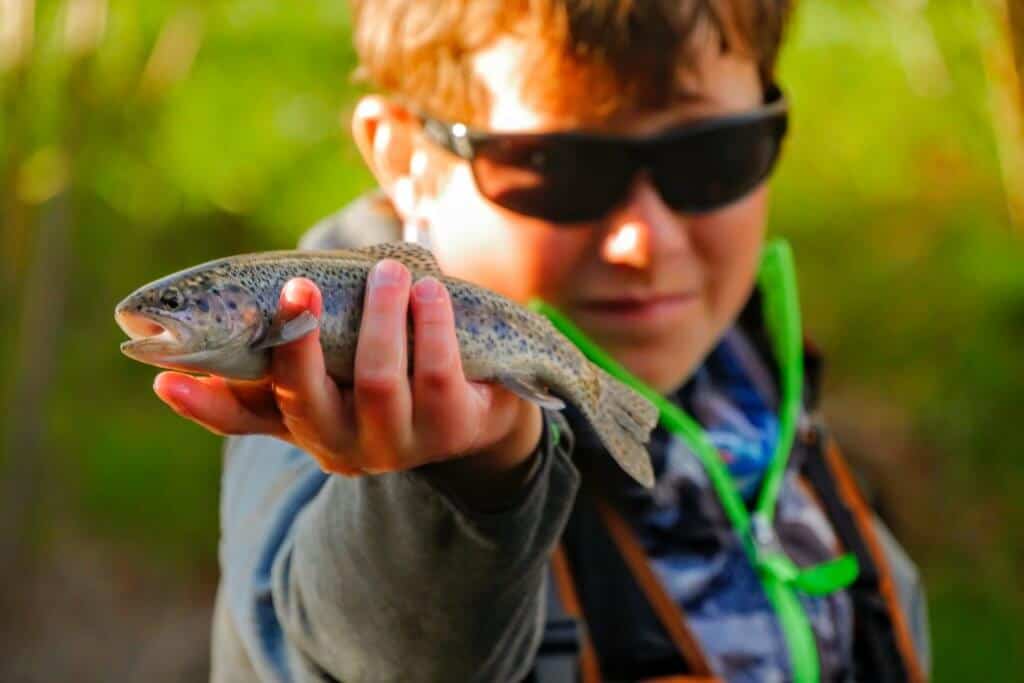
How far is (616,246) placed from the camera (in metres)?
2.11

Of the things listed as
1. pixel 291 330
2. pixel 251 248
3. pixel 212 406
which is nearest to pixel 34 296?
pixel 251 248

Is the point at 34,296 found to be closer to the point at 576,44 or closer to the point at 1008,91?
the point at 576,44

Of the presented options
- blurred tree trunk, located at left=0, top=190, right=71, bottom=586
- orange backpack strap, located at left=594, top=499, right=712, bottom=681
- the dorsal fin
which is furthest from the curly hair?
blurred tree trunk, located at left=0, top=190, right=71, bottom=586

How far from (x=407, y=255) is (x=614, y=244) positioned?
2.68 feet

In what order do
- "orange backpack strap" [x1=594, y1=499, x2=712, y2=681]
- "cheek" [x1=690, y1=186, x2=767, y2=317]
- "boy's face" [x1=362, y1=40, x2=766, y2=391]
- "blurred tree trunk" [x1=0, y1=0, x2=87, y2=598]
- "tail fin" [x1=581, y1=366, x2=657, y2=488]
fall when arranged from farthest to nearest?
"blurred tree trunk" [x1=0, y1=0, x2=87, y2=598] < "cheek" [x1=690, y1=186, x2=767, y2=317] < "boy's face" [x1=362, y1=40, x2=766, y2=391] < "orange backpack strap" [x1=594, y1=499, x2=712, y2=681] < "tail fin" [x1=581, y1=366, x2=657, y2=488]

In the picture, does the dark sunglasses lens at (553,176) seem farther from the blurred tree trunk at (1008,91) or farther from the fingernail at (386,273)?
the blurred tree trunk at (1008,91)

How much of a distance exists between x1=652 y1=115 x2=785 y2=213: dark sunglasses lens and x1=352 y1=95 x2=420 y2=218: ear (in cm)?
43

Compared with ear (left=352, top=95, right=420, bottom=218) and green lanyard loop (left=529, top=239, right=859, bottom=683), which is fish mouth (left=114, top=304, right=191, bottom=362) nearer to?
green lanyard loop (left=529, top=239, right=859, bottom=683)

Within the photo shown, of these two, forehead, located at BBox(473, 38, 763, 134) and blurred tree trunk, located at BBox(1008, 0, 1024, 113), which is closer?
forehead, located at BBox(473, 38, 763, 134)

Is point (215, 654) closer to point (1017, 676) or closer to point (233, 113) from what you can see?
point (1017, 676)

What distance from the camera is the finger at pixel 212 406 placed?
1203mm

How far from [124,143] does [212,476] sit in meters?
1.09

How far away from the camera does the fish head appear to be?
1.13 meters

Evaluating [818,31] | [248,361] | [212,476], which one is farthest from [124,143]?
[248,361]
